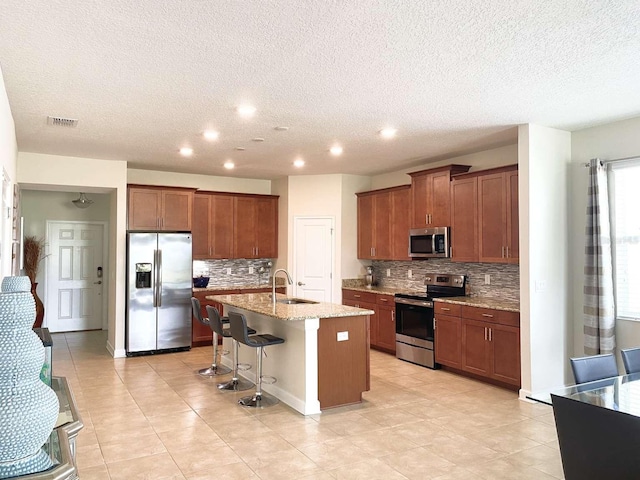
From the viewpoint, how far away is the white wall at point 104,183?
20.3 feet

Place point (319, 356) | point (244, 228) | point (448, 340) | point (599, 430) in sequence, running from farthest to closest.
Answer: point (244, 228) < point (448, 340) < point (319, 356) < point (599, 430)

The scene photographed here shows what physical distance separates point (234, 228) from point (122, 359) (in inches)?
105

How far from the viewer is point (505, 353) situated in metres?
5.12

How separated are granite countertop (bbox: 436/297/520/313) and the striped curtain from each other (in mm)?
682

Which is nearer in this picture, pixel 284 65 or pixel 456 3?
pixel 456 3

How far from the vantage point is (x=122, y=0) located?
243cm

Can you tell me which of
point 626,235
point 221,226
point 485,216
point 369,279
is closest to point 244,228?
point 221,226

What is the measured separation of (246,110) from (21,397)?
3.34 metres

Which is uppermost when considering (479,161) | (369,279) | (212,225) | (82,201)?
(479,161)

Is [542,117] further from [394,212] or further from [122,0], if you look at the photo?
[122,0]

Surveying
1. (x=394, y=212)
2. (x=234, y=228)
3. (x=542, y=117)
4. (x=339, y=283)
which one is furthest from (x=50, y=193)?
(x=542, y=117)

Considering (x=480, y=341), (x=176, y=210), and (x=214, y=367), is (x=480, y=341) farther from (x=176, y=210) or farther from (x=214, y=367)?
(x=176, y=210)

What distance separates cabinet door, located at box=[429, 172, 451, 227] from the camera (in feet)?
20.4

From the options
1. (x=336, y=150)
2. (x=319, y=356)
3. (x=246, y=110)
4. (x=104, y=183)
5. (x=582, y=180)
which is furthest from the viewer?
(x=104, y=183)
